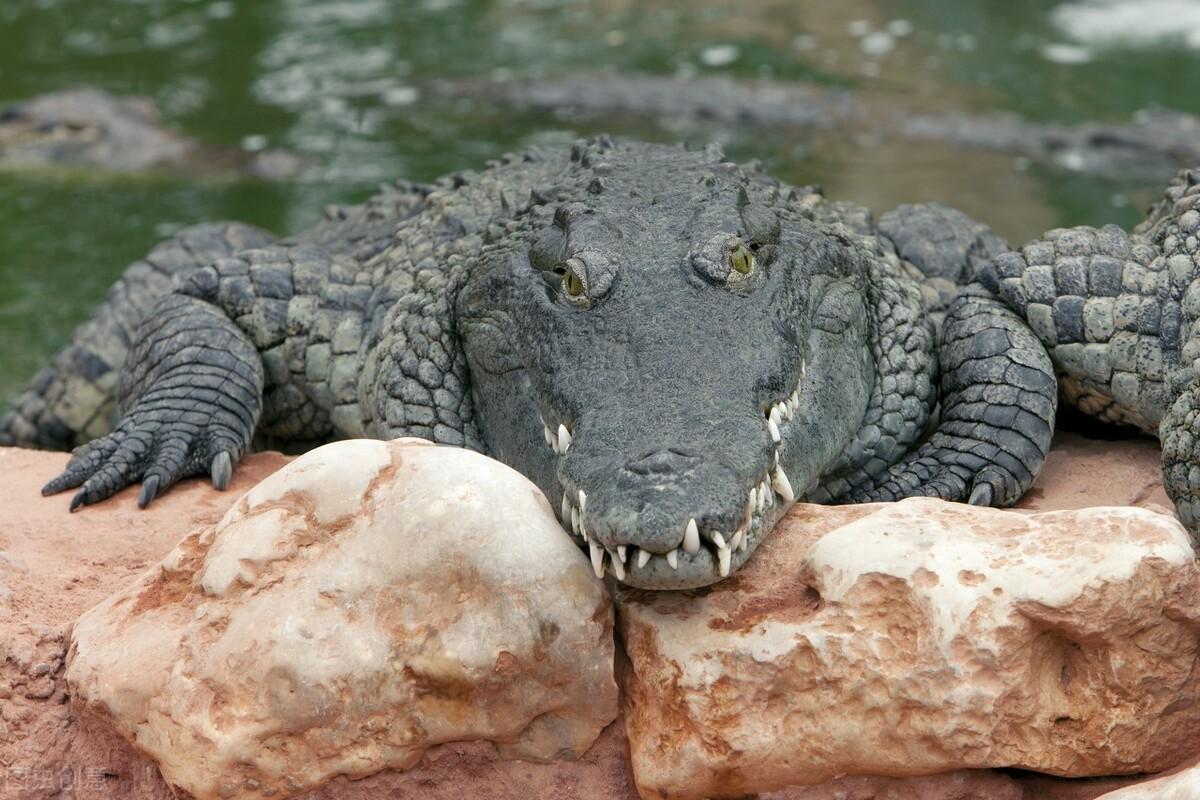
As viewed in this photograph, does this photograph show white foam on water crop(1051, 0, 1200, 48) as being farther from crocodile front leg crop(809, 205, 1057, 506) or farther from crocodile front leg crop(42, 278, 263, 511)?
crocodile front leg crop(42, 278, 263, 511)

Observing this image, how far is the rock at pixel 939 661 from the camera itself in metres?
2.47

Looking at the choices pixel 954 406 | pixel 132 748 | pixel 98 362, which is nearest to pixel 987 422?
pixel 954 406

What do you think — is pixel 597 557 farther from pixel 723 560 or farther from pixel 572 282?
pixel 572 282

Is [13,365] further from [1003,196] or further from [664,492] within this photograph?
[1003,196]

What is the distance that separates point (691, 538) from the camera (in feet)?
8.13

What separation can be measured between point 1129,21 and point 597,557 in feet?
31.5

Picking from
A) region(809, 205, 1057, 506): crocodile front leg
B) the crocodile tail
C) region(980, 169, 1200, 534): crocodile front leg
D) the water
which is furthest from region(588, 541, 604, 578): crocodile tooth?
the water

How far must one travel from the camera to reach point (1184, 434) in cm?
315

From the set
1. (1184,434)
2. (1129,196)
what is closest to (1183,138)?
(1129,196)

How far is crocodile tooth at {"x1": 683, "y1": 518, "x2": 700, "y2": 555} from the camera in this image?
2.47 meters

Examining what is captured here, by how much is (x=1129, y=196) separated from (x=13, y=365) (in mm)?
5700

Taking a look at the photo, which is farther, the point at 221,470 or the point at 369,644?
the point at 221,470

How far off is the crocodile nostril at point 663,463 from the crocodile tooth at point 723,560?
15 cm

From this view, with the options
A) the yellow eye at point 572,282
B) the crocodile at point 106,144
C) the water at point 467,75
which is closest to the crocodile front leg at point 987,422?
the yellow eye at point 572,282
